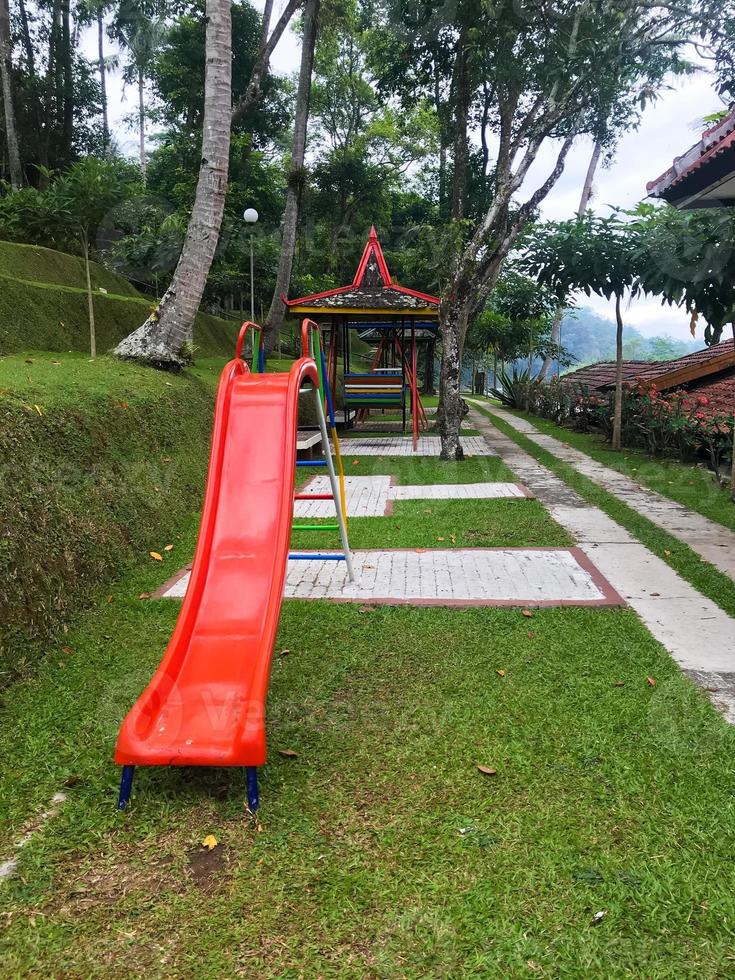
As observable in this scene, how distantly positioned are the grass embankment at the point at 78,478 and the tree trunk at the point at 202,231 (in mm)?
480

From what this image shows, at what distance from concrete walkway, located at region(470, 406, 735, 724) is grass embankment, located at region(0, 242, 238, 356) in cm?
737

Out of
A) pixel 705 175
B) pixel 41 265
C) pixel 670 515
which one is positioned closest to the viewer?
pixel 705 175

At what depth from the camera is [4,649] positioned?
3834 mm

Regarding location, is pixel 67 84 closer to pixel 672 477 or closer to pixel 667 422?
pixel 667 422

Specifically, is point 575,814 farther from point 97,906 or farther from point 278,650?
point 278,650

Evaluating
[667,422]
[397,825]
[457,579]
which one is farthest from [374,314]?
[397,825]

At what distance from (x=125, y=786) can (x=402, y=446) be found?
11.3 m

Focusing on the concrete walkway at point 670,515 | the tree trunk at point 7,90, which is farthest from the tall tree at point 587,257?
the tree trunk at point 7,90

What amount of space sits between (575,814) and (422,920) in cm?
83

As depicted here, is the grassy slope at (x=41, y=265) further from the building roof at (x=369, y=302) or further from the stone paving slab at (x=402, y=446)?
the stone paving slab at (x=402, y=446)

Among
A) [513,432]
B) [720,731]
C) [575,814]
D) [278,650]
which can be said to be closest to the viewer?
[575,814]

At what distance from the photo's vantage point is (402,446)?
13.8 m

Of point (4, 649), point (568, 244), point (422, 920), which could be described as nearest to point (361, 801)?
point (422, 920)

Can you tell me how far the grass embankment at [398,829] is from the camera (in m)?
2.10
